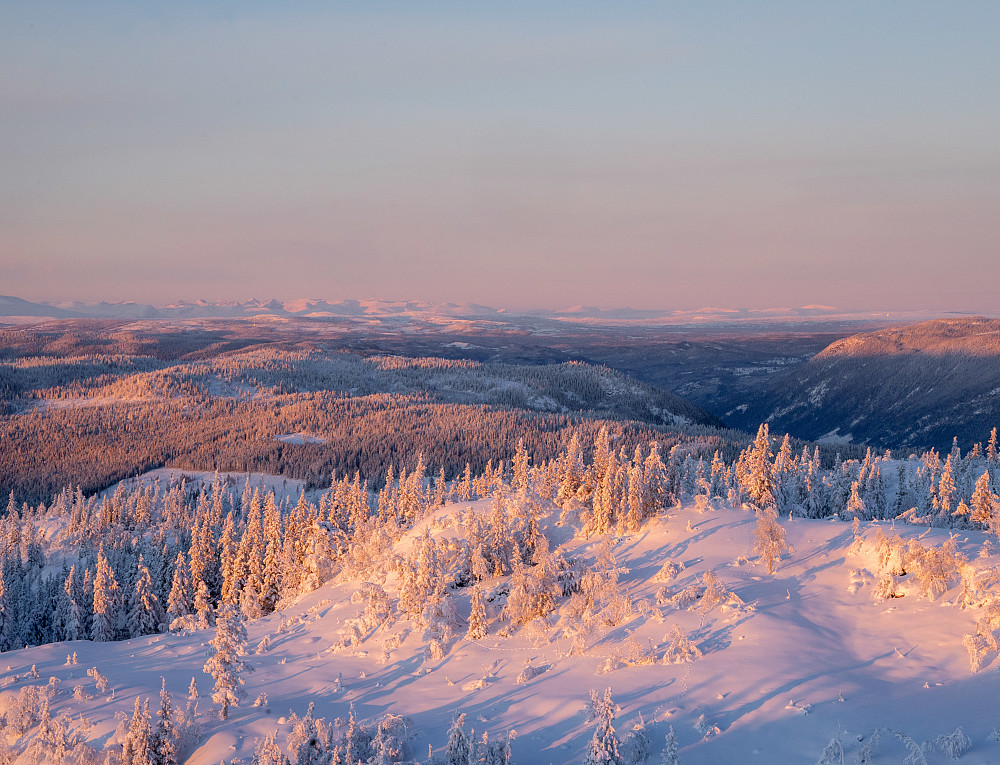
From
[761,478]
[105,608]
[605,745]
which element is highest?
[761,478]

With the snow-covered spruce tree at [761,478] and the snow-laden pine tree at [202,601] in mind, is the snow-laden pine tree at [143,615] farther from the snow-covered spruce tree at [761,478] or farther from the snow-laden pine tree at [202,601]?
the snow-covered spruce tree at [761,478]

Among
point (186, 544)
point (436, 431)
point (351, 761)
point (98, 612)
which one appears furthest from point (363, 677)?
point (436, 431)

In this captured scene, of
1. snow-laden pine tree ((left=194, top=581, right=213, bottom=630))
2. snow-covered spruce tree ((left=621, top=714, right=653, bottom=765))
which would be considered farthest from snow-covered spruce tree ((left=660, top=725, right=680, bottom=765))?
snow-laden pine tree ((left=194, top=581, right=213, bottom=630))

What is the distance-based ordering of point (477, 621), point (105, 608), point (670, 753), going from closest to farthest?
point (670, 753)
point (477, 621)
point (105, 608)

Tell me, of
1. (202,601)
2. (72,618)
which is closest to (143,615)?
(72,618)

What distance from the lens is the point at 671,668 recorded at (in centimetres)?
1966

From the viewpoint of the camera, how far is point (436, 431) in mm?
172250

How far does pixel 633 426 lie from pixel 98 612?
13510 cm

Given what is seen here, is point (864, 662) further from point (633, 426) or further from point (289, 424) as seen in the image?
point (289, 424)

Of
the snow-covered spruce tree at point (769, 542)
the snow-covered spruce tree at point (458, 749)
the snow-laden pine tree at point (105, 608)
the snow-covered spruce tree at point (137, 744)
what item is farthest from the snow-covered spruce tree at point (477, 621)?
the snow-laden pine tree at point (105, 608)

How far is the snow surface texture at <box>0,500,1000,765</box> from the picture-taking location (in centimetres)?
1598

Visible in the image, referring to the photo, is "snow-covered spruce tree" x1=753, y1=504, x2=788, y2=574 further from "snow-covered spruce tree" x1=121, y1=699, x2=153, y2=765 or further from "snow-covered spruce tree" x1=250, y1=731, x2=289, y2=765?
"snow-covered spruce tree" x1=121, y1=699, x2=153, y2=765

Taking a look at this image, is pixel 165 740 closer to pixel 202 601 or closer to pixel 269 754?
pixel 269 754

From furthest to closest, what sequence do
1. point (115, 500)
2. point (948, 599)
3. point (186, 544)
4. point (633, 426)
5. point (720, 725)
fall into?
point (633, 426)
point (115, 500)
point (186, 544)
point (948, 599)
point (720, 725)
